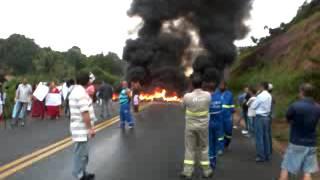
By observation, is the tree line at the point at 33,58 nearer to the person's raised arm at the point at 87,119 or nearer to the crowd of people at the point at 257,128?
the crowd of people at the point at 257,128

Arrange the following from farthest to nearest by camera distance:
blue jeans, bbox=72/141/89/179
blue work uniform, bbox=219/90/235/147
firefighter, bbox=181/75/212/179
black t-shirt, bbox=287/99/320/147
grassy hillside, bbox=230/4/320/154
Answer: grassy hillside, bbox=230/4/320/154 → blue work uniform, bbox=219/90/235/147 → firefighter, bbox=181/75/212/179 → blue jeans, bbox=72/141/89/179 → black t-shirt, bbox=287/99/320/147

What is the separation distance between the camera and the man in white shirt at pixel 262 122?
1227 centimetres

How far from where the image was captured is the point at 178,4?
1973 inches

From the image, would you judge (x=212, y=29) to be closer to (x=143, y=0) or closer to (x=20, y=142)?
(x=143, y=0)

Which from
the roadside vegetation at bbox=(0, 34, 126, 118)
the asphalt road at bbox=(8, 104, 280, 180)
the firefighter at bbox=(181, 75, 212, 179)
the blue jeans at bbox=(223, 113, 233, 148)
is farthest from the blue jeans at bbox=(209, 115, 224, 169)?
the roadside vegetation at bbox=(0, 34, 126, 118)

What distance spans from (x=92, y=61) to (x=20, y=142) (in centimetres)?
7085

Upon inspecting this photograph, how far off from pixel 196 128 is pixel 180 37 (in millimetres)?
43335

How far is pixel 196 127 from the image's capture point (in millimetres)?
9852

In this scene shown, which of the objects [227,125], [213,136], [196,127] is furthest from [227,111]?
[196,127]

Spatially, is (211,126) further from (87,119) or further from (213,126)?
(87,119)

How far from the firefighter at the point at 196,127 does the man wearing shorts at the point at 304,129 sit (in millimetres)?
1794

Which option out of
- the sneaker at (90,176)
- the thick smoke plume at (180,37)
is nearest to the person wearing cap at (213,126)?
the sneaker at (90,176)

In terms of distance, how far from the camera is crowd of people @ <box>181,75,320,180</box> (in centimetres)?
843

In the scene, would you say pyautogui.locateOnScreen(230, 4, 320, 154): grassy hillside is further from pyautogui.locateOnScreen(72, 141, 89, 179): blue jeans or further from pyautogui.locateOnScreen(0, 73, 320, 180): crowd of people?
pyautogui.locateOnScreen(72, 141, 89, 179): blue jeans
